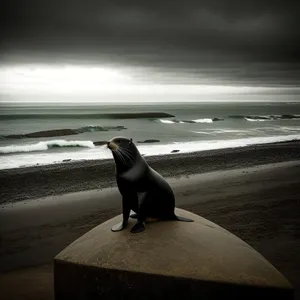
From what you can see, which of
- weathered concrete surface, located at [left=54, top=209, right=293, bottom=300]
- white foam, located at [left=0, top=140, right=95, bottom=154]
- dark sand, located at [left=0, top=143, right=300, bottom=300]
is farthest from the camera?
white foam, located at [left=0, top=140, right=95, bottom=154]

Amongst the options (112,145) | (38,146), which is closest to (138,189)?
(112,145)

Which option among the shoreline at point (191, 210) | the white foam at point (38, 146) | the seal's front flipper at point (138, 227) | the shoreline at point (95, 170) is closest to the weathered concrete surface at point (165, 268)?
the seal's front flipper at point (138, 227)

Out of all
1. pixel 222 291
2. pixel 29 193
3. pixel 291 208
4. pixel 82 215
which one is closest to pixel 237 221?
pixel 291 208

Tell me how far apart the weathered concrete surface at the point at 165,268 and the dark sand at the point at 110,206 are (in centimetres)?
134

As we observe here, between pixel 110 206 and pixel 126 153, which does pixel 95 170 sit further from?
pixel 126 153

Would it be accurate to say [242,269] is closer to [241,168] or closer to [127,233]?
[127,233]

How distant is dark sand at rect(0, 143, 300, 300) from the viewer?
5133mm

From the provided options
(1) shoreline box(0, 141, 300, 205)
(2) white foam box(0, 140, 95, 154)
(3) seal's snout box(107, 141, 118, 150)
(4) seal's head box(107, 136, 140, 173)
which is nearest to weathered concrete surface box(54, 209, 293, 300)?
(4) seal's head box(107, 136, 140, 173)

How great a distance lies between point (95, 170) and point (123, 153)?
8.37m

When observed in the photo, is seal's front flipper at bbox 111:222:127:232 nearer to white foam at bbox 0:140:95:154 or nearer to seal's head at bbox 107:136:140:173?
seal's head at bbox 107:136:140:173

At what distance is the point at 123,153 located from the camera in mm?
3426

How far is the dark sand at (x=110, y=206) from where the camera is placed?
202 inches

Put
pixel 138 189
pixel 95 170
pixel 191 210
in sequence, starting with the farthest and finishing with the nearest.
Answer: pixel 95 170
pixel 191 210
pixel 138 189

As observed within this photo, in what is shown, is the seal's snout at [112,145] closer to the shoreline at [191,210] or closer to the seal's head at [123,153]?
the seal's head at [123,153]
